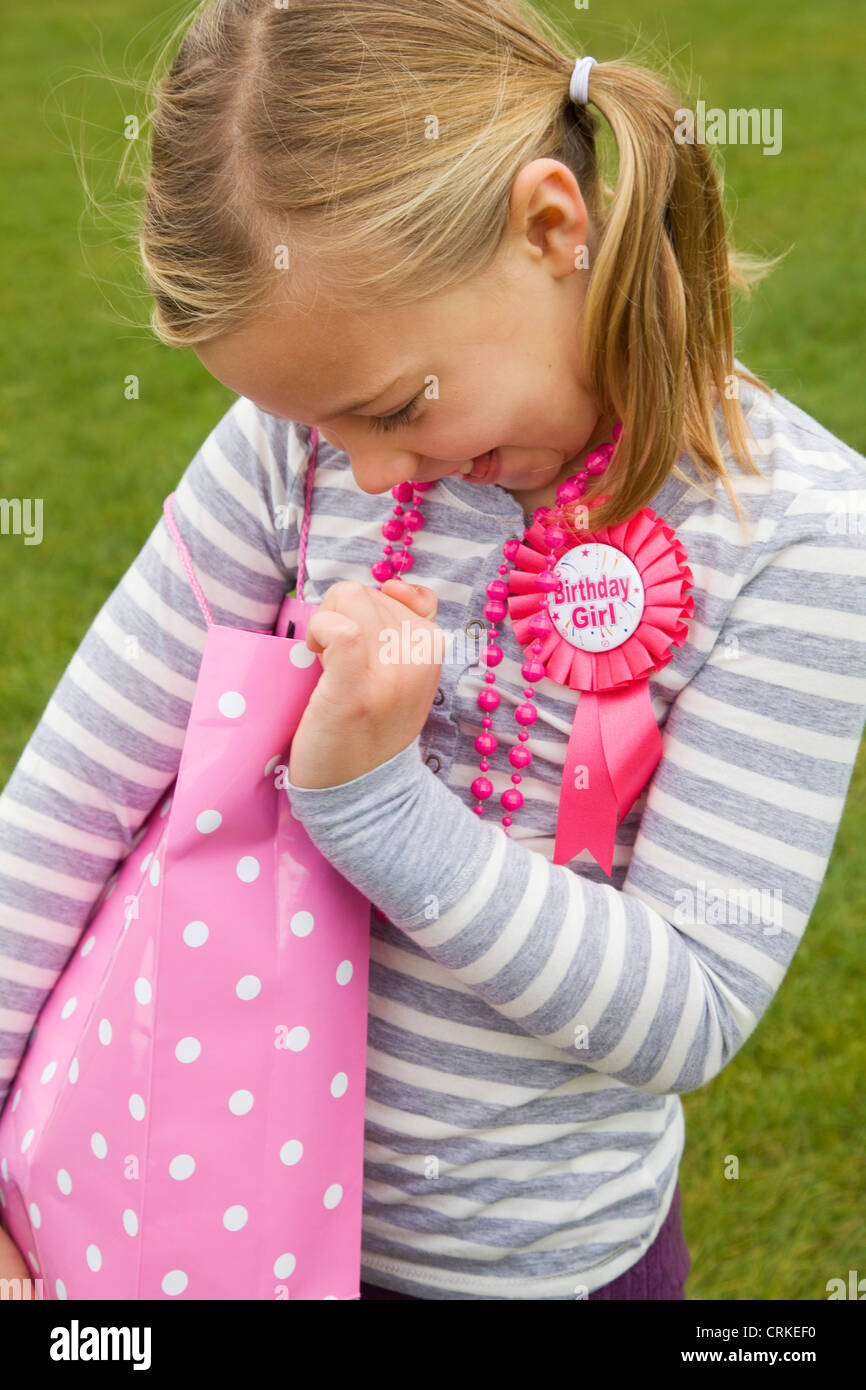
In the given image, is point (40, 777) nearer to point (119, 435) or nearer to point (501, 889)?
point (501, 889)

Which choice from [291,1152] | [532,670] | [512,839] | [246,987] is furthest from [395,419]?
[291,1152]

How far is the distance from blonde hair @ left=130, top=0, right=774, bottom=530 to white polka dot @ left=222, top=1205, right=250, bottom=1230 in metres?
0.66

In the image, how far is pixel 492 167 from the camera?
114 cm

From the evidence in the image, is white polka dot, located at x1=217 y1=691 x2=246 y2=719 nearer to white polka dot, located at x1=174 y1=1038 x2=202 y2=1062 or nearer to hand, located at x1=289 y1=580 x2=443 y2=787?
hand, located at x1=289 y1=580 x2=443 y2=787

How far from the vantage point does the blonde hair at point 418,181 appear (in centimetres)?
112

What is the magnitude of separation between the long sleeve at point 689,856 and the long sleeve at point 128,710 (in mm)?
311

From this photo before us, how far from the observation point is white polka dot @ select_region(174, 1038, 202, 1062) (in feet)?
3.89

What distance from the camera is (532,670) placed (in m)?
1.27

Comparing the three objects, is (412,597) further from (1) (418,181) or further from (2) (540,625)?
(1) (418,181)

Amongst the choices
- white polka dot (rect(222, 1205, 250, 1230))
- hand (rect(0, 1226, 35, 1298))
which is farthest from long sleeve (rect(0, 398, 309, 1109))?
white polka dot (rect(222, 1205, 250, 1230))

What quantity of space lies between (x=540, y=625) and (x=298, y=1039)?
42 centimetres

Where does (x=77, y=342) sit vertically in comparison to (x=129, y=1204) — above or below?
above

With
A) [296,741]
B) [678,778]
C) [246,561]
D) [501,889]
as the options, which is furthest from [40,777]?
[678,778]

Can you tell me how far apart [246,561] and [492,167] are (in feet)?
1.49
